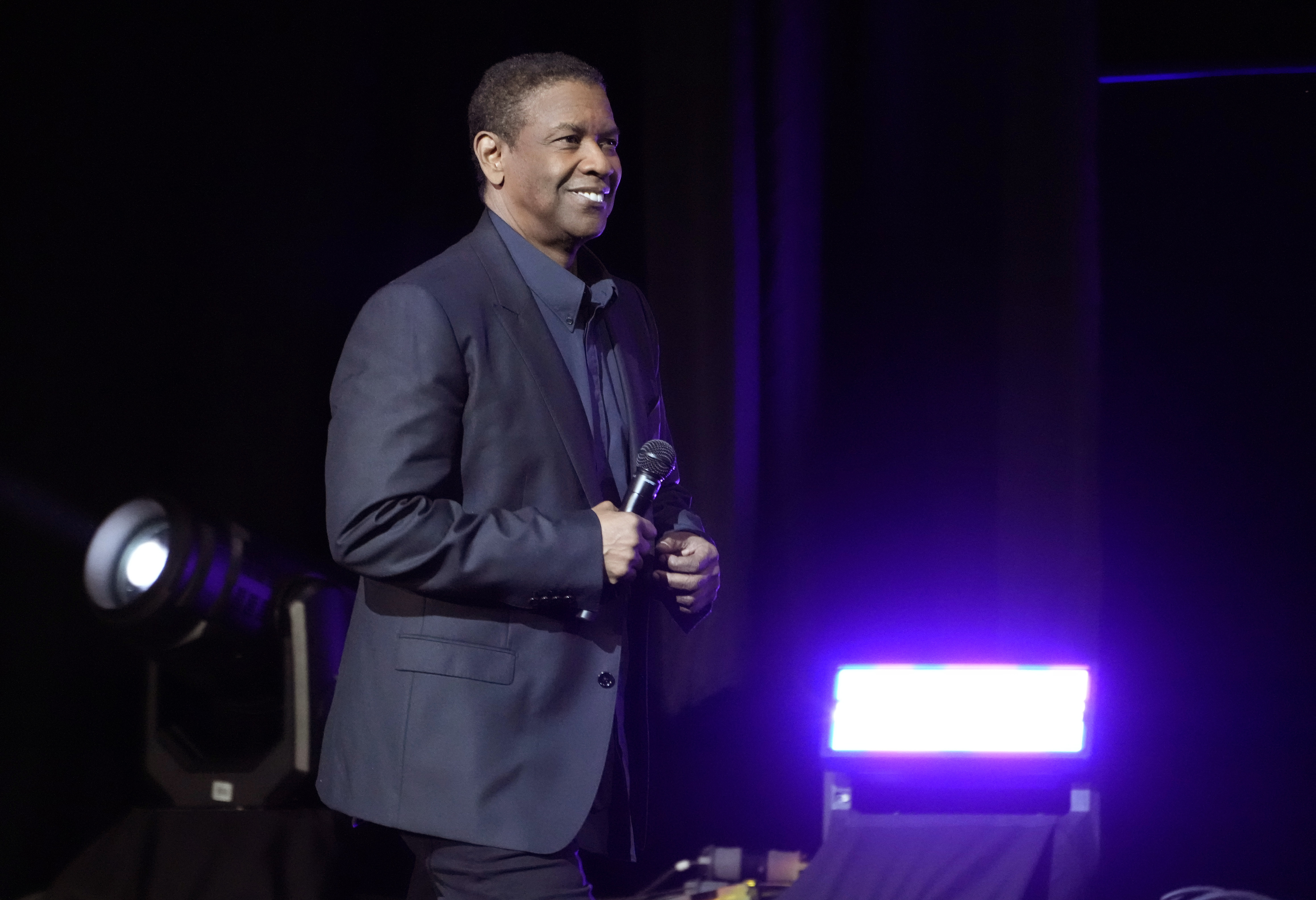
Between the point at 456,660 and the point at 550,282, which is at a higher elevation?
the point at 550,282

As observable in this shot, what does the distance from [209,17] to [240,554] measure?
4.51 feet

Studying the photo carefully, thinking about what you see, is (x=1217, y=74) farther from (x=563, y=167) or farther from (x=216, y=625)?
(x=216, y=625)

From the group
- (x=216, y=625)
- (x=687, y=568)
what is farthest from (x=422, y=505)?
(x=216, y=625)

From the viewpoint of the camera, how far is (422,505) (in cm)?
141

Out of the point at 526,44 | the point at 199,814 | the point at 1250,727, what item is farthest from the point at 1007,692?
the point at 526,44

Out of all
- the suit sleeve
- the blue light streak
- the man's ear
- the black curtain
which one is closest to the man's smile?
the man's ear

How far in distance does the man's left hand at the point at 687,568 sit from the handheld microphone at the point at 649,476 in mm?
73

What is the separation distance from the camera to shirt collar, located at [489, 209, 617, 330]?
5.47ft

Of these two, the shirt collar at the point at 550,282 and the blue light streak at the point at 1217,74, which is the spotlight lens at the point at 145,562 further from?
the blue light streak at the point at 1217,74

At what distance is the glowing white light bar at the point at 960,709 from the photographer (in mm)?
2256

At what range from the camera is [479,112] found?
1.78m

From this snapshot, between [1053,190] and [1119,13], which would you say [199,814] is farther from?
[1119,13]

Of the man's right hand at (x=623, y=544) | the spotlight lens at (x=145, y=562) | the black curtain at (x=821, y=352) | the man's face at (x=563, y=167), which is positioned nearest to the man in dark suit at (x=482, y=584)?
the man's right hand at (x=623, y=544)

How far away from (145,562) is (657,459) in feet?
4.04
